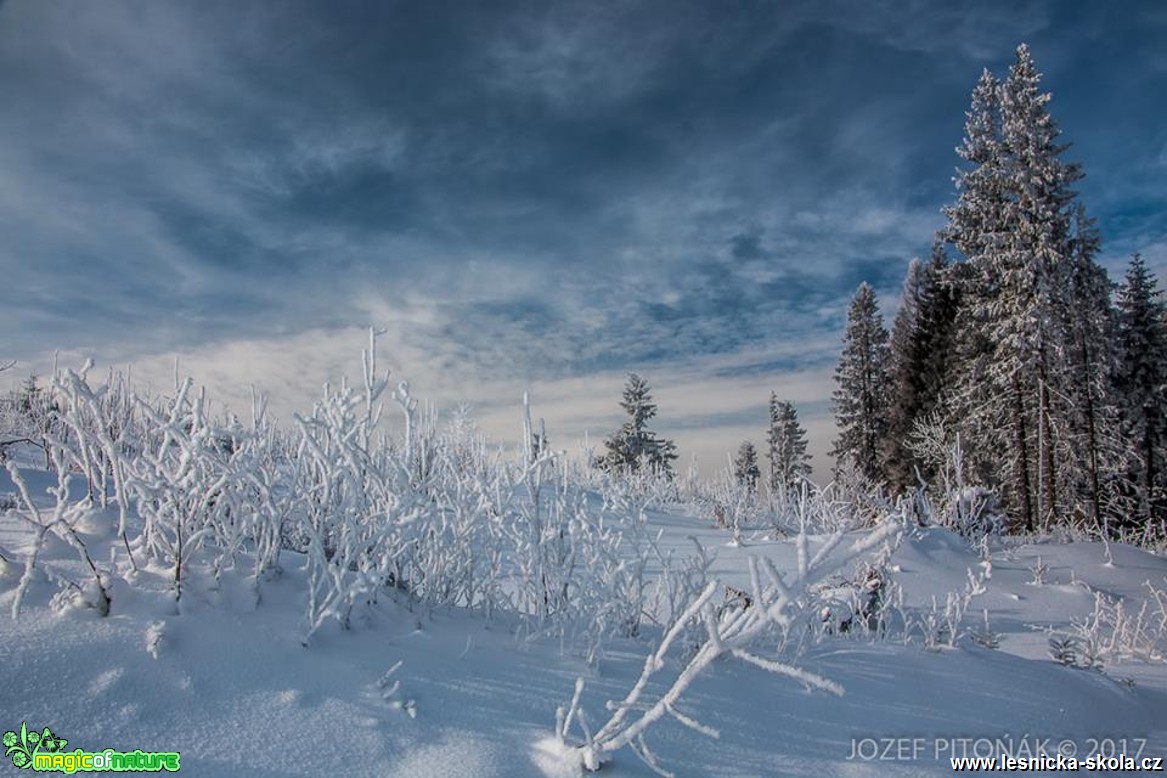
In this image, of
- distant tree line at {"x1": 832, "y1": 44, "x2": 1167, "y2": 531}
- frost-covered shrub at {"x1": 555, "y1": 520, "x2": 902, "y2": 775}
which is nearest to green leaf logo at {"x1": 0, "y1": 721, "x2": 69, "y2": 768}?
frost-covered shrub at {"x1": 555, "y1": 520, "x2": 902, "y2": 775}

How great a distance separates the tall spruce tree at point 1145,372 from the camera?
2597cm

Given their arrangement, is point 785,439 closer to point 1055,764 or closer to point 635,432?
point 635,432

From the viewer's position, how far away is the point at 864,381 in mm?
33875

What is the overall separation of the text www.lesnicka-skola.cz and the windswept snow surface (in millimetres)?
74

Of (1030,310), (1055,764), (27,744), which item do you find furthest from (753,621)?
(1030,310)

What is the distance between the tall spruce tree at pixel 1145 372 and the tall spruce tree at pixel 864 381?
30.4 feet

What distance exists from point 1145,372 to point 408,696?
3337 centimetres

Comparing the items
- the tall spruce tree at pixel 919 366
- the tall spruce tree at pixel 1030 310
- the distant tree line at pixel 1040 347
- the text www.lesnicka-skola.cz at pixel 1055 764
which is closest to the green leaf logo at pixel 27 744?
the text www.lesnicka-skola.cz at pixel 1055 764

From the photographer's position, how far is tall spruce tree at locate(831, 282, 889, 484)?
33.6 meters

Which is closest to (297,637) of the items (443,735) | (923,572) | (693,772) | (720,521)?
(443,735)

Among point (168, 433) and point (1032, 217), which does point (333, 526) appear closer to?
point (168, 433)

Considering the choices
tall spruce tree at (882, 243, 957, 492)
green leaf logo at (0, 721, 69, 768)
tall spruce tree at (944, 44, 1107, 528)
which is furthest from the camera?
tall spruce tree at (882, 243, 957, 492)

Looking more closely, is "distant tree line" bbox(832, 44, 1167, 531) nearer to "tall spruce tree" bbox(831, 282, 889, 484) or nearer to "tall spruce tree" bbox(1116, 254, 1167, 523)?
"tall spruce tree" bbox(1116, 254, 1167, 523)

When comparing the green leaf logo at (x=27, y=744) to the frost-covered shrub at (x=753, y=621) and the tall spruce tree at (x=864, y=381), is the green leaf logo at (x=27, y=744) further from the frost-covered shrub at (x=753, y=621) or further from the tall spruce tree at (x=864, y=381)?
the tall spruce tree at (x=864, y=381)
